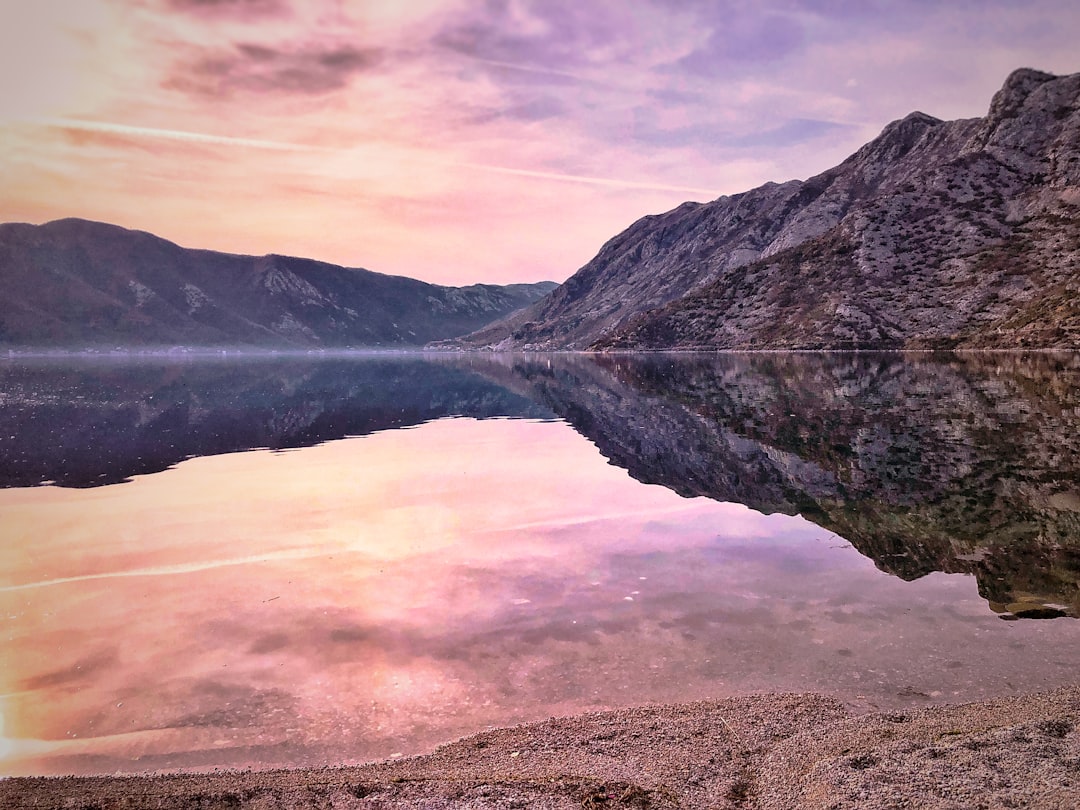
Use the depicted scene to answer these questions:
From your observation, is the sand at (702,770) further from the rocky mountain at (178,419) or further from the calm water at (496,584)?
the rocky mountain at (178,419)

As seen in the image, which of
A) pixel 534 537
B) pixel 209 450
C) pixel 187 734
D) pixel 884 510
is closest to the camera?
pixel 187 734

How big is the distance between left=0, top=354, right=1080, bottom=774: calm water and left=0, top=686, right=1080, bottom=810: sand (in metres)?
0.61

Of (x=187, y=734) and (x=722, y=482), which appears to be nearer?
(x=187, y=734)

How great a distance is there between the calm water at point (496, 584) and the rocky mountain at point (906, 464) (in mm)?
158

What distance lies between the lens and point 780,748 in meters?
8.87

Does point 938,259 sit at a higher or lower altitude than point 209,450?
higher

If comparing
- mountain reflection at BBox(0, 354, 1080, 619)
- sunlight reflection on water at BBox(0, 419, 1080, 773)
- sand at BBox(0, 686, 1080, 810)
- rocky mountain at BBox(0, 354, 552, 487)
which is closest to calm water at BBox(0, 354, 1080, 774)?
sunlight reflection on water at BBox(0, 419, 1080, 773)

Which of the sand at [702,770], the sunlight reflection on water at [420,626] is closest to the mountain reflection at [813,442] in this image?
the sunlight reflection on water at [420,626]

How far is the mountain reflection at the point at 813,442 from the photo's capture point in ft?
61.1

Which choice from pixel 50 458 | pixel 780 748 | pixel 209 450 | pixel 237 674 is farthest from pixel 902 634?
pixel 50 458

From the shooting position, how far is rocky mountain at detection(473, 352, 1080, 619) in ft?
56.5

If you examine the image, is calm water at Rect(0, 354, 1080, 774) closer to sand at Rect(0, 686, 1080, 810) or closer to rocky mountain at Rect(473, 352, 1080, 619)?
rocky mountain at Rect(473, 352, 1080, 619)

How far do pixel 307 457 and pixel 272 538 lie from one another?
51.0ft

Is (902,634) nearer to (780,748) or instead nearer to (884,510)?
(780,748)
